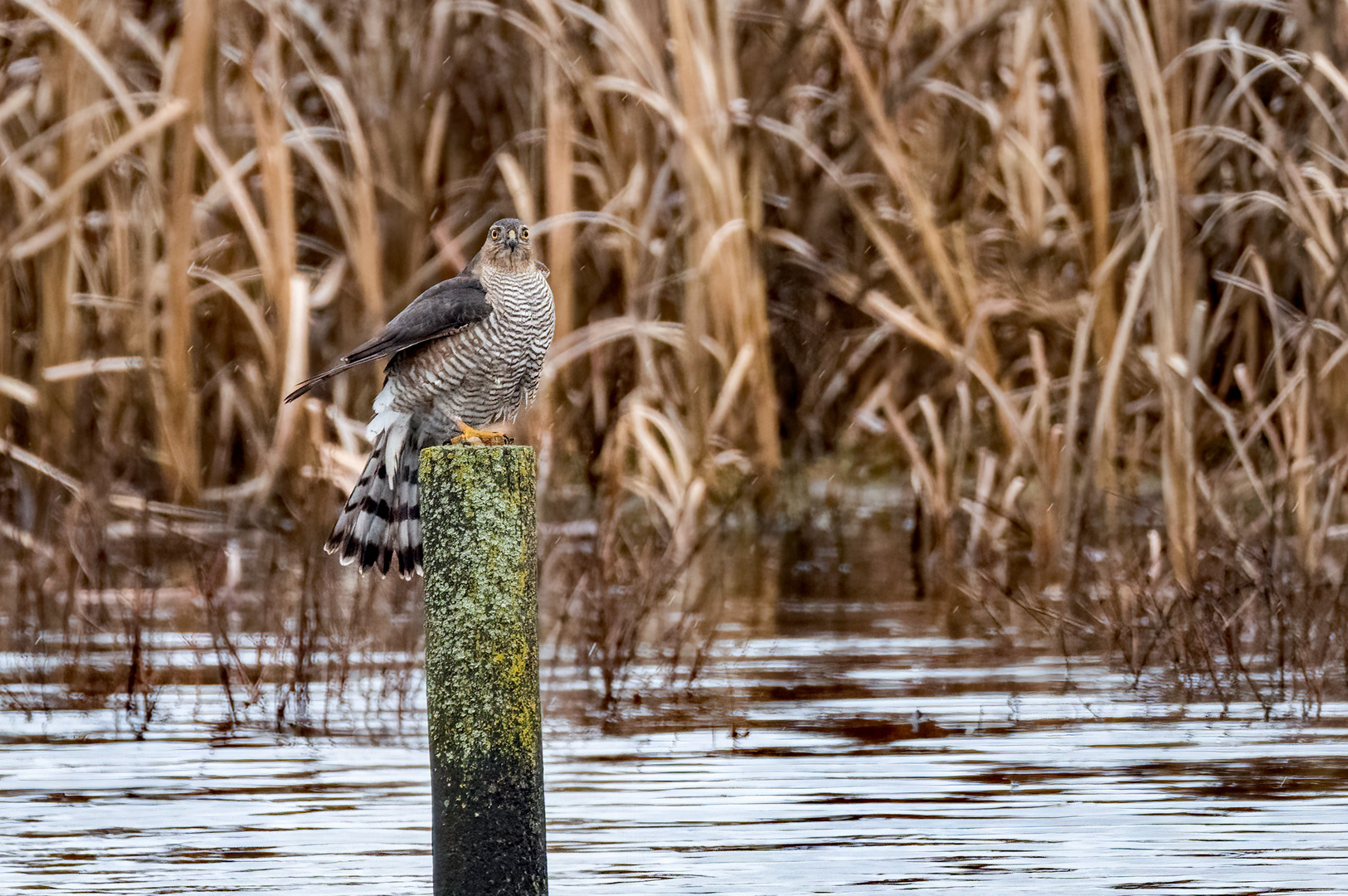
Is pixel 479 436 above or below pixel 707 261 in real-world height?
below

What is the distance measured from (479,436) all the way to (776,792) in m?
1.24

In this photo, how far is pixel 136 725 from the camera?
8.27 m

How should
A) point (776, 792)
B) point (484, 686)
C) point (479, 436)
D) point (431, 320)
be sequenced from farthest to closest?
point (431, 320)
point (776, 792)
point (479, 436)
point (484, 686)

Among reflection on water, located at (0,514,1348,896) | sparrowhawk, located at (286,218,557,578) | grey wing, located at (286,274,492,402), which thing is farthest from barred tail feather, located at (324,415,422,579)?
reflection on water, located at (0,514,1348,896)

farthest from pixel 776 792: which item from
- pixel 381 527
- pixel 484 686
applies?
pixel 484 686

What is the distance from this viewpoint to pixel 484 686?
5484mm

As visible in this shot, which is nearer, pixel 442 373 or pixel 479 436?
pixel 479 436

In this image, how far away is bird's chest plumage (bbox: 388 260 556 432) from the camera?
7227mm

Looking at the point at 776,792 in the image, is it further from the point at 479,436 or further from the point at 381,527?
the point at 381,527

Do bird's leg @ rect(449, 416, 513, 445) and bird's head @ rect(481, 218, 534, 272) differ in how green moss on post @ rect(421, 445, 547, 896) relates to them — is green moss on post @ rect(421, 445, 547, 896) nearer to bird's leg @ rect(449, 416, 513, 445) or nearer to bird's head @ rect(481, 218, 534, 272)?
bird's leg @ rect(449, 416, 513, 445)

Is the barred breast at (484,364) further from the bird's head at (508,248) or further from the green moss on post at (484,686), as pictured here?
the green moss on post at (484,686)

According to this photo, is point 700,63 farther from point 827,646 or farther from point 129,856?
point 129,856

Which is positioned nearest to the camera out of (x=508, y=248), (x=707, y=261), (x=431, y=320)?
(x=431, y=320)

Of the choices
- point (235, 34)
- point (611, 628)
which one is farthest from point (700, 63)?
point (611, 628)
